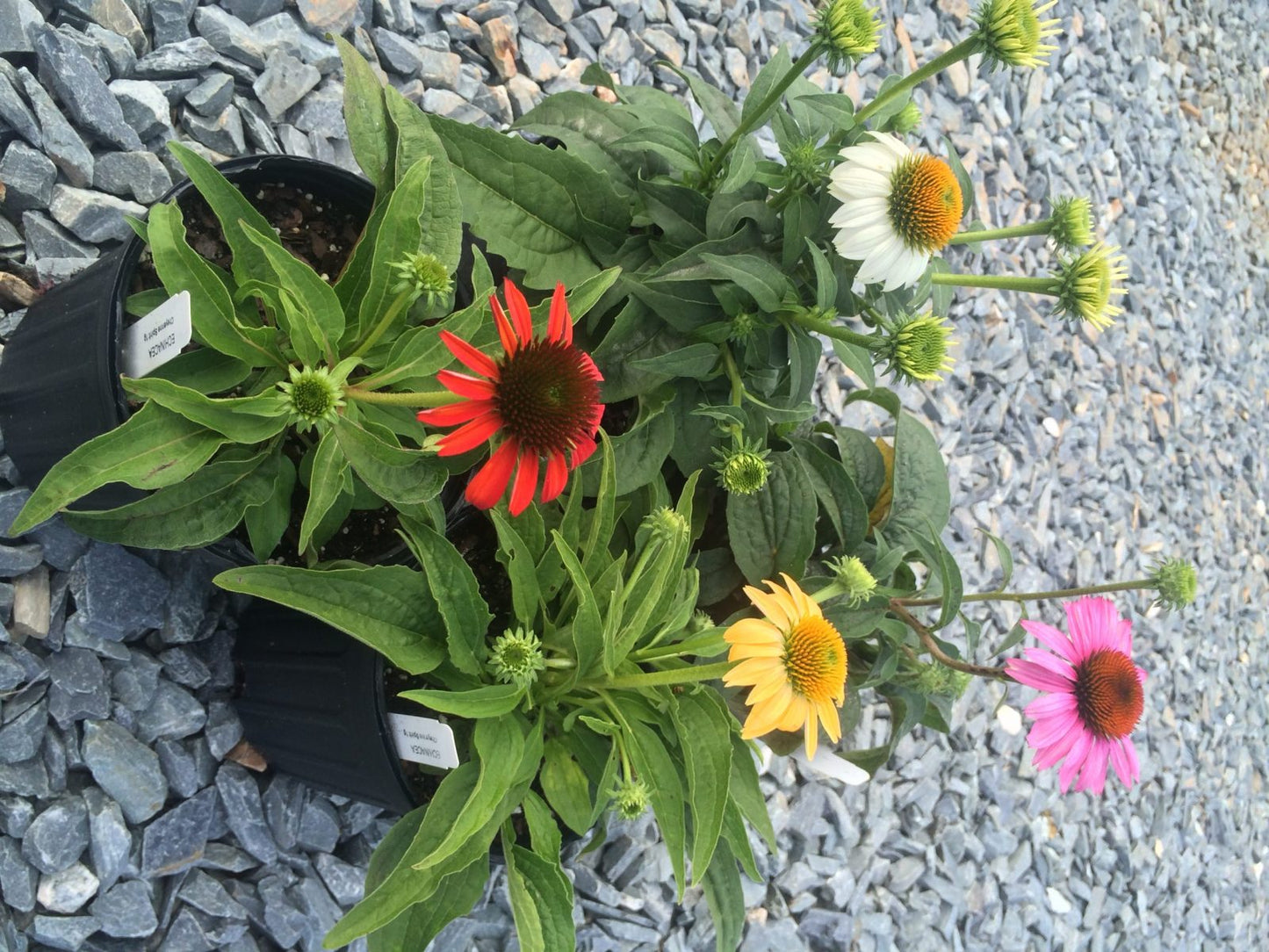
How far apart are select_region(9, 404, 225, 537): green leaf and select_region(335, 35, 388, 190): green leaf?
0.86 feet

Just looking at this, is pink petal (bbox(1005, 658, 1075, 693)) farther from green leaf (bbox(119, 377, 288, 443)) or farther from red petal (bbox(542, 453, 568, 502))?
green leaf (bbox(119, 377, 288, 443))

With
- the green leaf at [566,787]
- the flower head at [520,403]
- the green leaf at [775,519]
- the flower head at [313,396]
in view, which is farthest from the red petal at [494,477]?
the green leaf at [775,519]

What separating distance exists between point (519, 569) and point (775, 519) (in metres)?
0.33

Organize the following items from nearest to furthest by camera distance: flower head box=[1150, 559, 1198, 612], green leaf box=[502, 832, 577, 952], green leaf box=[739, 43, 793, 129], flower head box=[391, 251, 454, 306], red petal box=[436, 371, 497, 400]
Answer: red petal box=[436, 371, 497, 400] < flower head box=[391, 251, 454, 306] < green leaf box=[502, 832, 577, 952] < green leaf box=[739, 43, 793, 129] < flower head box=[1150, 559, 1198, 612]

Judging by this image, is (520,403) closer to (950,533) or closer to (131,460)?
(131,460)

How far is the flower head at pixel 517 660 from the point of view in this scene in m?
0.79

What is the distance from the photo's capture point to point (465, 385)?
1.96 ft

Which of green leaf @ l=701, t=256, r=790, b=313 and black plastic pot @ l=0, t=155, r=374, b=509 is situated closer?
black plastic pot @ l=0, t=155, r=374, b=509

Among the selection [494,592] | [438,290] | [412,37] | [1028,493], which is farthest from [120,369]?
[1028,493]

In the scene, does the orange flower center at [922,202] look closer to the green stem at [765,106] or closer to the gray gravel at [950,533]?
the green stem at [765,106]

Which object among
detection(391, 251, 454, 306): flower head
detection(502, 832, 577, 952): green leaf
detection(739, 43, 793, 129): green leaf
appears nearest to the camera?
detection(391, 251, 454, 306): flower head

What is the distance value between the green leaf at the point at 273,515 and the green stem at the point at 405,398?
10 centimetres

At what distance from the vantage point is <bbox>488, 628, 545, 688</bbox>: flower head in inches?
31.3

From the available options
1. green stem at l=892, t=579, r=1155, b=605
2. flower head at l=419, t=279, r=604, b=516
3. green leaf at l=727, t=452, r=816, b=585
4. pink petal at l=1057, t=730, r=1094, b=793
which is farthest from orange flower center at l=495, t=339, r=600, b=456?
pink petal at l=1057, t=730, r=1094, b=793
